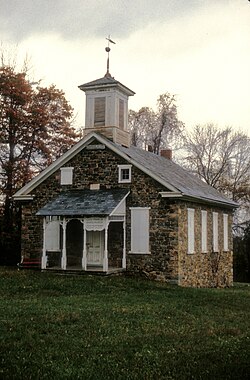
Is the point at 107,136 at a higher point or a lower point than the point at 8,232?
higher

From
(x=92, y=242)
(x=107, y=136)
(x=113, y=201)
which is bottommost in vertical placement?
(x=92, y=242)

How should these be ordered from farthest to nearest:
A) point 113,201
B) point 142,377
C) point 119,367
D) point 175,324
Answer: point 113,201 < point 175,324 < point 119,367 < point 142,377

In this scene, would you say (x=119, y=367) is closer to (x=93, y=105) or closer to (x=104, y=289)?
(x=104, y=289)

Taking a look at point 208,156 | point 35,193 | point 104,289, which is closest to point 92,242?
point 35,193

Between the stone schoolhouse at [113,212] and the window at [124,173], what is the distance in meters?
0.04

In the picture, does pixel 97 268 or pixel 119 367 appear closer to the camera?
pixel 119 367

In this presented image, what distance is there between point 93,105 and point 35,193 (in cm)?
475

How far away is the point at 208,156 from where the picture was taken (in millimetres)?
47875

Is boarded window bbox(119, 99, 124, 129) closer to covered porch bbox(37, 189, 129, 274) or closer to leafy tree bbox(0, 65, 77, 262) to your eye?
covered porch bbox(37, 189, 129, 274)

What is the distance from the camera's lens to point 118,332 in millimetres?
11906

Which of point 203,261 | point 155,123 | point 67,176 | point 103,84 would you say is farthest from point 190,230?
point 155,123

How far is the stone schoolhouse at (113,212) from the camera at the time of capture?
23062mm

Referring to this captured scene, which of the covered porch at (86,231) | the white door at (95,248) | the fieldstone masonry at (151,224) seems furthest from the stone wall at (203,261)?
the white door at (95,248)

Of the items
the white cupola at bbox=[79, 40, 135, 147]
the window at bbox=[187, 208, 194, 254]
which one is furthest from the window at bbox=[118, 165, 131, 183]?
the window at bbox=[187, 208, 194, 254]
